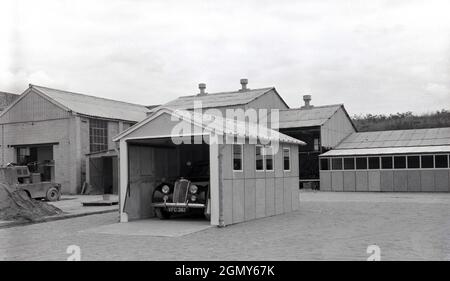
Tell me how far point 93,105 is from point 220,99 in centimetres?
1247

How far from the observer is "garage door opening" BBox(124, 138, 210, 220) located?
631 inches

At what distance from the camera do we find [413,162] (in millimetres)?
34125

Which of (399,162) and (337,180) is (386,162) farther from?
(337,180)

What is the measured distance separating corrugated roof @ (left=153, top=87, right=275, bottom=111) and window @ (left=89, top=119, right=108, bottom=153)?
240 inches

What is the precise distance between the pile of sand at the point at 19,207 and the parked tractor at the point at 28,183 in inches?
326

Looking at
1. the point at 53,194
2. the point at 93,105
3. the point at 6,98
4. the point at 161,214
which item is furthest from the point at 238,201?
the point at 6,98

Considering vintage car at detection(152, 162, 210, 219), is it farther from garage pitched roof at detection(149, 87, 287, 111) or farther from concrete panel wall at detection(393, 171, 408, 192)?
garage pitched roof at detection(149, 87, 287, 111)

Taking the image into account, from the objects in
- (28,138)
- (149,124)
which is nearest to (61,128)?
(28,138)

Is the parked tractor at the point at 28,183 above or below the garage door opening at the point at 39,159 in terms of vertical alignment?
below

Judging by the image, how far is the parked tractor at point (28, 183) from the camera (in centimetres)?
2695

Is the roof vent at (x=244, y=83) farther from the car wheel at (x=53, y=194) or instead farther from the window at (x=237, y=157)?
the window at (x=237, y=157)

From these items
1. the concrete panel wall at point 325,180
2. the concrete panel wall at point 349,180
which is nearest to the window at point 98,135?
the concrete panel wall at point 325,180

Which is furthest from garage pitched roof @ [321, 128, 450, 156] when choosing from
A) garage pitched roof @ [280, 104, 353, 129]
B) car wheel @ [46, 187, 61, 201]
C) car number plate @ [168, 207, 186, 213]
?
car number plate @ [168, 207, 186, 213]
